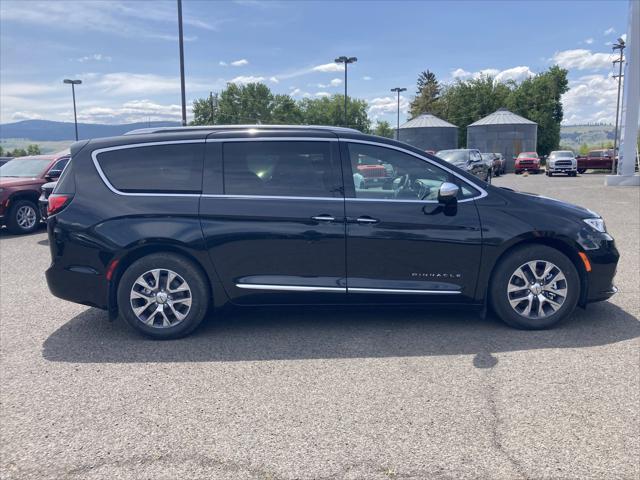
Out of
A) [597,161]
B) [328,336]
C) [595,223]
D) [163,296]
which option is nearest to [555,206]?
[595,223]

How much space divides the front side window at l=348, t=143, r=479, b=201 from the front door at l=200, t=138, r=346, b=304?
23cm

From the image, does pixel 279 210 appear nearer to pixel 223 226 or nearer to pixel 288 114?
pixel 223 226

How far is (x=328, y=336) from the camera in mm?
4910

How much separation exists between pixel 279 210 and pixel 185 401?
5.98ft

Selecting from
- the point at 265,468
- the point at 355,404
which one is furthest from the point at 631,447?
the point at 265,468

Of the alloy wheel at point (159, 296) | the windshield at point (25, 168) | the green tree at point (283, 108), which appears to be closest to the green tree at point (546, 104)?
the green tree at point (283, 108)

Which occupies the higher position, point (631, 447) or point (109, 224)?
point (109, 224)

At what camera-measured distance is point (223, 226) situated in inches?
188

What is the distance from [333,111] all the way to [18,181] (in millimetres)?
108902

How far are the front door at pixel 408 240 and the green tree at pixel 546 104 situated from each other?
73.2m

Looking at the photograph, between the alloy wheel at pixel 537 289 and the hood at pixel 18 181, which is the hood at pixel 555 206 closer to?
the alloy wheel at pixel 537 289

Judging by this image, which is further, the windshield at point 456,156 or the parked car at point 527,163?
the parked car at point 527,163

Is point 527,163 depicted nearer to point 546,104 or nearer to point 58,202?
point 546,104

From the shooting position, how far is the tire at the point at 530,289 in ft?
16.0
